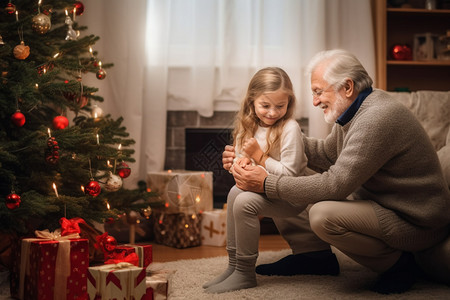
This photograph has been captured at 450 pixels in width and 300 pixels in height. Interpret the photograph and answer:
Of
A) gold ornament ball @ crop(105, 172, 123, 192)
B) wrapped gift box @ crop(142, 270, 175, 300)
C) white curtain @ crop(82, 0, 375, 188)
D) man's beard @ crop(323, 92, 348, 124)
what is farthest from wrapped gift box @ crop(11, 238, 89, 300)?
white curtain @ crop(82, 0, 375, 188)

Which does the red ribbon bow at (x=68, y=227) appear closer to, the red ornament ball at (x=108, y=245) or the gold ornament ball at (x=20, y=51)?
the red ornament ball at (x=108, y=245)

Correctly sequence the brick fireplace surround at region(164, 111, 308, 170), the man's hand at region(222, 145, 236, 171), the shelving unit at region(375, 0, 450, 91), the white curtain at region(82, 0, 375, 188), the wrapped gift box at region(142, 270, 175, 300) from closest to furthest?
the wrapped gift box at region(142, 270, 175, 300) → the man's hand at region(222, 145, 236, 171) → the white curtain at region(82, 0, 375, 188) → the brick fireplace surround at region(164, 111, 308, 170) → the shelving unit at region(375, 0, 450, 91)

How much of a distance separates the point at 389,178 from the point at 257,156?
0.53 metres

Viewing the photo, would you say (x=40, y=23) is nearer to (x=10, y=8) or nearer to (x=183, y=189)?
(x=10, y=8)

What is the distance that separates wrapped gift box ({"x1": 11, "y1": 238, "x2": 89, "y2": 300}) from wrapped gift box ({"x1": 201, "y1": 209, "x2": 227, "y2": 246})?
4.01 feet

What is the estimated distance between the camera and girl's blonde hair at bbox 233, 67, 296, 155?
2.02m

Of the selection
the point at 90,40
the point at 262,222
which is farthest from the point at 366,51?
the point at 90,40

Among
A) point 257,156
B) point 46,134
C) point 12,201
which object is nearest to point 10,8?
point 46,134

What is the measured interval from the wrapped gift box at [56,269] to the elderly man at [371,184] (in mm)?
665

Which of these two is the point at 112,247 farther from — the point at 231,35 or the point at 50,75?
the point at 231,35

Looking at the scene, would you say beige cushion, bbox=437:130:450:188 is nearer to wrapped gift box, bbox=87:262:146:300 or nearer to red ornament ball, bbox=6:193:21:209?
wrapped gift box, bbox=87:262:146:300

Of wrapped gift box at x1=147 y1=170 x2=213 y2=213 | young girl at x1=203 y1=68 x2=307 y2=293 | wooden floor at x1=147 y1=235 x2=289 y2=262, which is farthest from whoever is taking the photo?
wrapped gift box at x1=147 y1=170 x2=213 y2=213

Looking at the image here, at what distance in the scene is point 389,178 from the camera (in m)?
1.79

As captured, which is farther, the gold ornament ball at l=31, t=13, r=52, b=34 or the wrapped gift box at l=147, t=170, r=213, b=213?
the wrapped gift box at l=147, t=170, r=213, b=213
